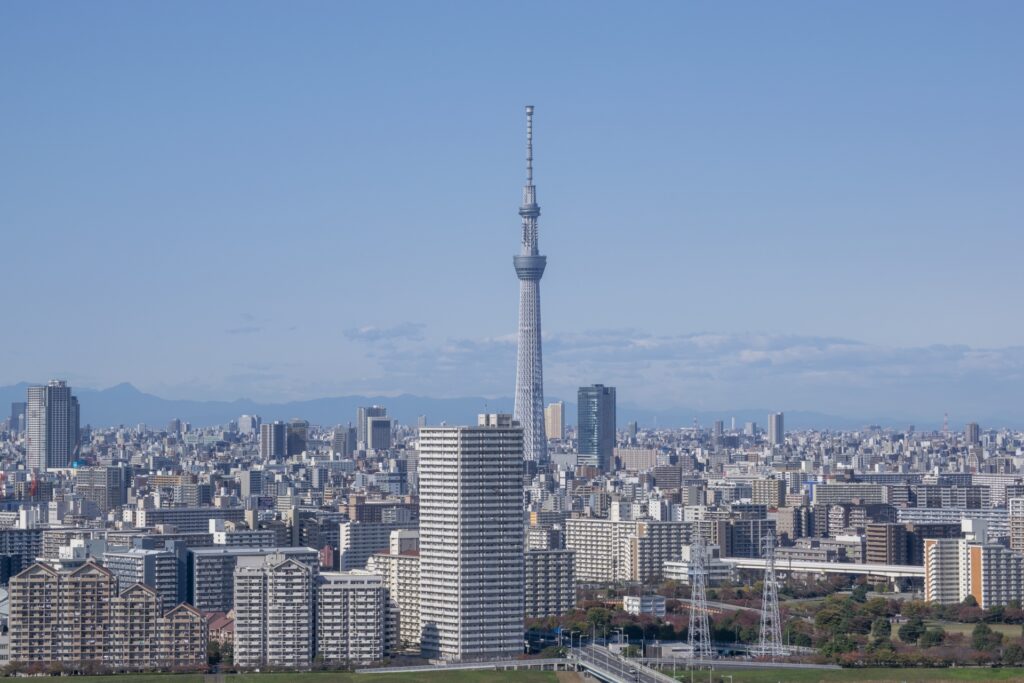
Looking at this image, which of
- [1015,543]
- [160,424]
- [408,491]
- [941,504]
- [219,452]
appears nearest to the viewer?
[1015,543]

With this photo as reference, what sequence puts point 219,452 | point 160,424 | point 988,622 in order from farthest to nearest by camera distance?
point 160,424
point 219,452
point 988,622

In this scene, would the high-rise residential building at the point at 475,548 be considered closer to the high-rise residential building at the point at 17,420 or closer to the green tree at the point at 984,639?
the green tree at the point at 984,639

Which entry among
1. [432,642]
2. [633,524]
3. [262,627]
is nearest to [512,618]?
[432,642]

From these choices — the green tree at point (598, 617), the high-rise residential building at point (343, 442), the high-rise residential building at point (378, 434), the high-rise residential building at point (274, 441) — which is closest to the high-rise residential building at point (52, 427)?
the high-rise residential building at point (274, 441)

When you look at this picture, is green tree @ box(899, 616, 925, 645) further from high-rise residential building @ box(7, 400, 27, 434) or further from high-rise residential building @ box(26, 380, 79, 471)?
high-rise residential building @ box(7, 400, 27, 434)

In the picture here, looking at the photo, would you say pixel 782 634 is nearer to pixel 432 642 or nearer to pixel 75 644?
pixel 432 642

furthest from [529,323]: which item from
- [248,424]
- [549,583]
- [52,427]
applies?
[248,424]
